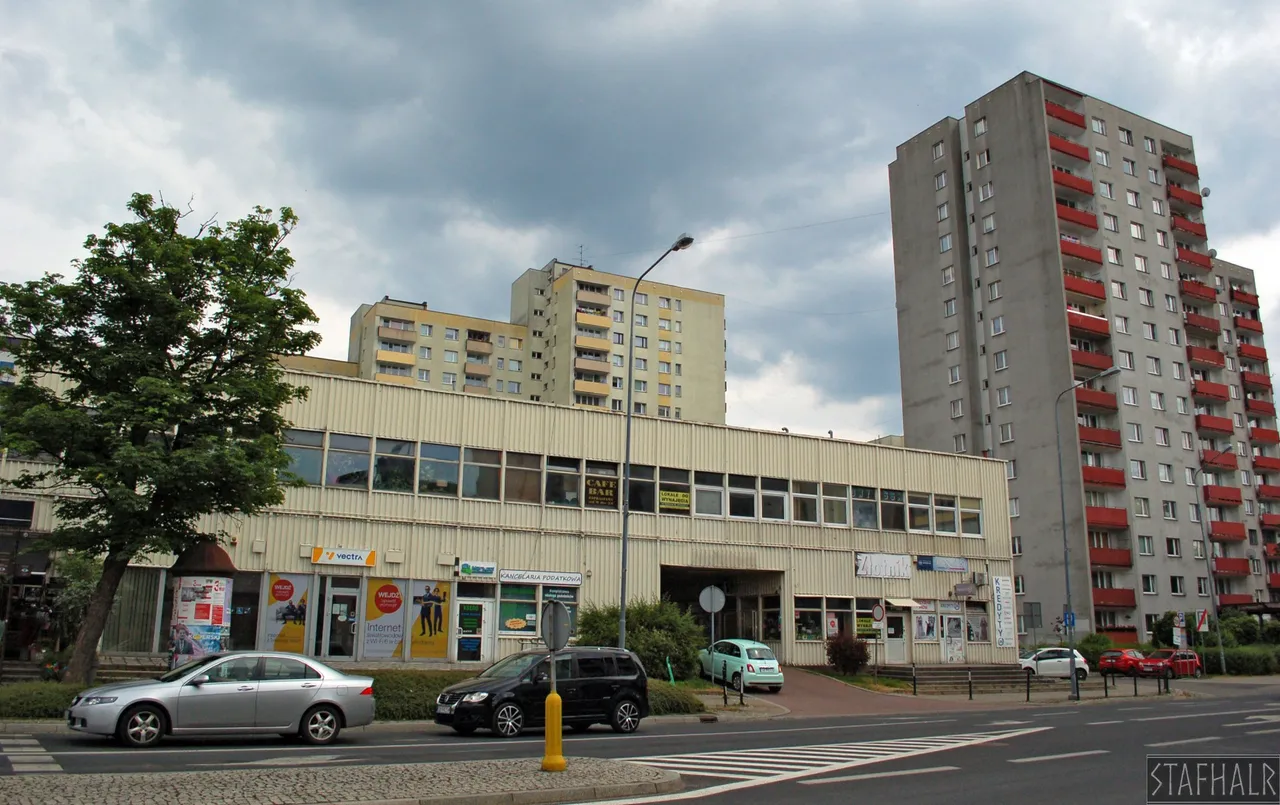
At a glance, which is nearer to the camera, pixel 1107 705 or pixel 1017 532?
pixel 1107 705

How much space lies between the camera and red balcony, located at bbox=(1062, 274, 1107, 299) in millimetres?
61562

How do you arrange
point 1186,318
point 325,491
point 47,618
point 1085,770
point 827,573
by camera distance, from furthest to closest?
1. point 1186,318
2. point 827,573
3. point 325,491
4. point 47,618
5. point 1085,770

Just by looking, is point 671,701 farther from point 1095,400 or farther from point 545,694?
point 1095,400

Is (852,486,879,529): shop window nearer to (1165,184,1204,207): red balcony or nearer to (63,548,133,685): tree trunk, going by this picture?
(63,548,133,685): tree trunk

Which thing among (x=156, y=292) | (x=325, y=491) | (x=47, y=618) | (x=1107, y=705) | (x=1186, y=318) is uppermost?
(x=1186, y=318)

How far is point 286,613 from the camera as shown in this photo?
28.2m

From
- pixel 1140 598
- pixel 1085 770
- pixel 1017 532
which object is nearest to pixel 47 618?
pixel 1085 770

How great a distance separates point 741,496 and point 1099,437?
33.2m

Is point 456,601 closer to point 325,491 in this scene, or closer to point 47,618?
point 325,491

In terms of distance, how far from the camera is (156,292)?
1997 cm

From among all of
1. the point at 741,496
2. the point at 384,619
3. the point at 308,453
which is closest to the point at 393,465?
the point at 308,453

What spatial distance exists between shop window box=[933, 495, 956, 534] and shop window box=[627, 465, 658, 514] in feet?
43.1

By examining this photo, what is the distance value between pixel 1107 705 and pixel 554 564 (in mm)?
17281

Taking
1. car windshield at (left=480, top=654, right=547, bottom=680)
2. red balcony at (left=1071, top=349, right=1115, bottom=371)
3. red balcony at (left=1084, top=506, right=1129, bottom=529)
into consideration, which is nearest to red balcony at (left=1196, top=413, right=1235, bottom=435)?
red balcony at (left=1071, top=349, right=1115, bottom=371)
